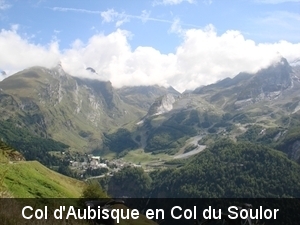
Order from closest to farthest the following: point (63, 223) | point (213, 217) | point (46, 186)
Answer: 1. point (213, 217)
2. point (63, 223)
3. point (46, 186)

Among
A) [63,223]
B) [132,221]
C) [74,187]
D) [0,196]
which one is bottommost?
[63,223]

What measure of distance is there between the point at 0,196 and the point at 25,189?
47156 millimetres

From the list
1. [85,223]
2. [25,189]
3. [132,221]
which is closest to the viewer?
[85,223]

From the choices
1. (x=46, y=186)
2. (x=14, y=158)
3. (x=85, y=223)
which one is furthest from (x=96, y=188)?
(x=85, y=223)

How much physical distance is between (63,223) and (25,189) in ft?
160

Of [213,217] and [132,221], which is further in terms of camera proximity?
[132,221]

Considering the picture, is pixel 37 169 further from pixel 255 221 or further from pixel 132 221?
pixel 255 221

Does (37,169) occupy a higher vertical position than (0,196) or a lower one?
higher

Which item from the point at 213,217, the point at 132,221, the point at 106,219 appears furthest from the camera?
the point at 132,221

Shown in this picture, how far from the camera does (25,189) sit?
54.7 meters

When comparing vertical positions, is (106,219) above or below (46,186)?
below

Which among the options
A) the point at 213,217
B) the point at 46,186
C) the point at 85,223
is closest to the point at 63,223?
the point at 85,223

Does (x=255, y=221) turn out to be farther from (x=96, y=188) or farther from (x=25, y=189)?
(x=96, y=188)

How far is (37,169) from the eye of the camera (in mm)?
67812
